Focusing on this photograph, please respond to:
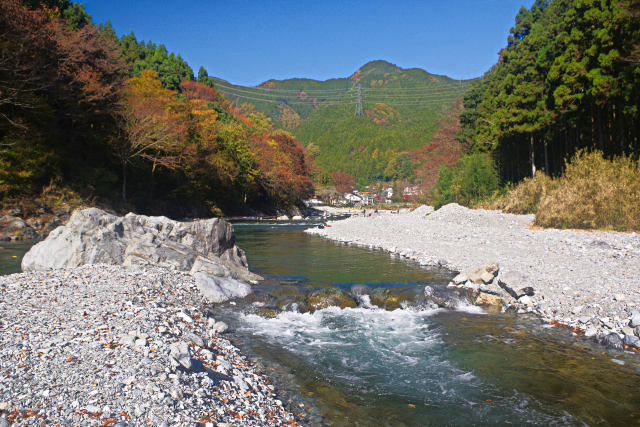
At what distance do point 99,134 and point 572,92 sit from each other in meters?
29.6

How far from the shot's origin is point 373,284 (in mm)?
9195

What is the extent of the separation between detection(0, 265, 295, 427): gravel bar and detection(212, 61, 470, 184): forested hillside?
83.4 m

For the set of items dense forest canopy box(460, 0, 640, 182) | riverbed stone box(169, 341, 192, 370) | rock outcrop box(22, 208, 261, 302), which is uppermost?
dense forest canopy box(460, 0, 640, 182)

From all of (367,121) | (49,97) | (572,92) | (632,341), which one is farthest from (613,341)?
(367,121)

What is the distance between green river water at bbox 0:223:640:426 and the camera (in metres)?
3.86

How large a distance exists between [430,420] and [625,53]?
63.4 feet

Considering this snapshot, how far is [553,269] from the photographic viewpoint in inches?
350

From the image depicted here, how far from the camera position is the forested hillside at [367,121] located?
359 feet

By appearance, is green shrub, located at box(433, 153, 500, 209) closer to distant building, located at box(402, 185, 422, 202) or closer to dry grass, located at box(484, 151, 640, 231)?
dry grass, located at box(484, 151, 640, 231)

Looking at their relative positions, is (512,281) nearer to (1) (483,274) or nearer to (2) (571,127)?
(1) (483,274)

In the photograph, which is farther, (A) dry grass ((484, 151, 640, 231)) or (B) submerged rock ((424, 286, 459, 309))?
(A) dry grass ((484, 151, 640, 231))

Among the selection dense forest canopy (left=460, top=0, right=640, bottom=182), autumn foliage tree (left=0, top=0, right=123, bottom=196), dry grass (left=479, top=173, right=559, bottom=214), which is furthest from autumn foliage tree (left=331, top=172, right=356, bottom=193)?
dry grass (left=479, top=173, right=559, bottom=214)

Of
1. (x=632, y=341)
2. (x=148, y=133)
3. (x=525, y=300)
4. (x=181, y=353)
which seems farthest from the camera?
(x=148, y=133)

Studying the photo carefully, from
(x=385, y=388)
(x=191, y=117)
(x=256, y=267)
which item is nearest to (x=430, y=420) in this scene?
(x=385, y=388)
